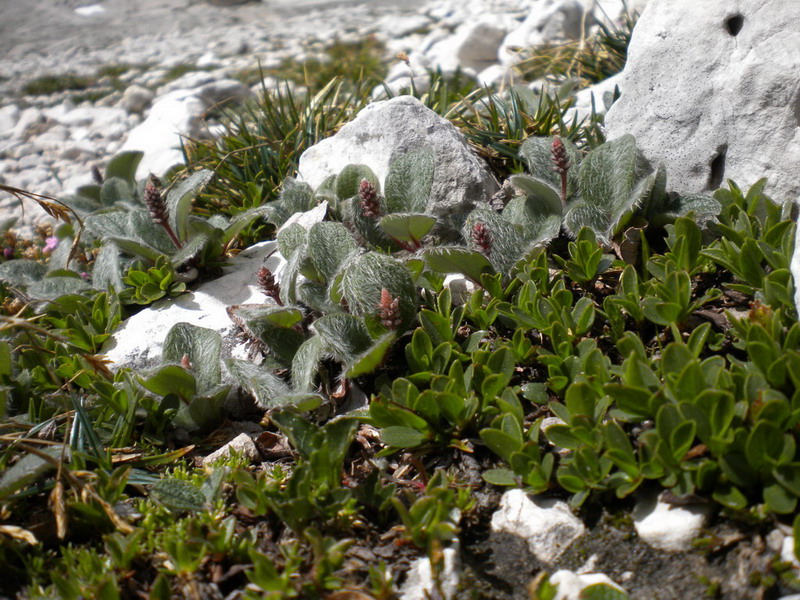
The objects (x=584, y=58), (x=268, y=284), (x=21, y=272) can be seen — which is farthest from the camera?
(x=584, y=58)

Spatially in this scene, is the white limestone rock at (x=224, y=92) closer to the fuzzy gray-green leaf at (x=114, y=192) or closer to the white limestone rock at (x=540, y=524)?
the fuzzy gray-green leaf at (x=114, y=192)

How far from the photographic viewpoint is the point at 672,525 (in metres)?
2.18

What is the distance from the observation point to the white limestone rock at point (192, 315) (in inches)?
135

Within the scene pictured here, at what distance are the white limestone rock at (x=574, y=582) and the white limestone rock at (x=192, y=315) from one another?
6.21ft

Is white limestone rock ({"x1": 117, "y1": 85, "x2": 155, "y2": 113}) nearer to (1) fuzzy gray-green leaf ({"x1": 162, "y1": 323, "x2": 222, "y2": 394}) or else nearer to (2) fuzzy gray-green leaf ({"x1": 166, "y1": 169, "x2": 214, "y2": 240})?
(2) fuzzy gray-green leaf ({"x1": 166, "y1": 169, "x2": 214, "y2": 240})

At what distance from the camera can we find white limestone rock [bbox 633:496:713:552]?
7.09 feet

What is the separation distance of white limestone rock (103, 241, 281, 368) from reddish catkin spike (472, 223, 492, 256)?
1124 millimetres

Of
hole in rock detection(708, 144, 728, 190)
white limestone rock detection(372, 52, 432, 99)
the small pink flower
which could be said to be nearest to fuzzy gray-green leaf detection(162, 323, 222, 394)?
the small pink flower

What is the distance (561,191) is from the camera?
141 inches

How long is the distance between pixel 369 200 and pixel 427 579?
6.19ft

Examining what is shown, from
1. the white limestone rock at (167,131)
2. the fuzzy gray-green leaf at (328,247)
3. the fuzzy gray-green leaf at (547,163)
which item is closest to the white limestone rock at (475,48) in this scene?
the white limestone rock at (167,131)

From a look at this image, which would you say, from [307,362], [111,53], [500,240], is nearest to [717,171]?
[500,240]

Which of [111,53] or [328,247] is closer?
[328,247]

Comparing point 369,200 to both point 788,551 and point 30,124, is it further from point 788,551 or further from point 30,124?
point 30,124
